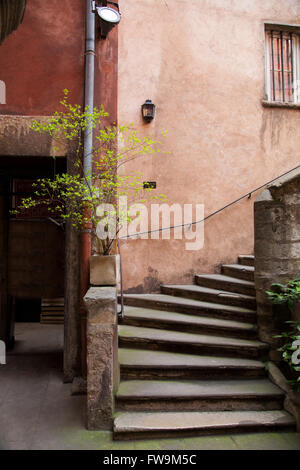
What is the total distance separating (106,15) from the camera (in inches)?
156

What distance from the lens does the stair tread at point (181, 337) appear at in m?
3.62

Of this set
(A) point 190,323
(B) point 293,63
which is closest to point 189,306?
(A) point 190,323

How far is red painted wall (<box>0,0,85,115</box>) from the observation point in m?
4.12

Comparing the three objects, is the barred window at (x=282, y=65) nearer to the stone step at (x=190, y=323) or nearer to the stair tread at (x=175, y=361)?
the stone step at (x=190, y=323)

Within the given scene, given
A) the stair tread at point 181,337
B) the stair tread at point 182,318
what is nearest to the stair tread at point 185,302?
the stair tread at point 182,318

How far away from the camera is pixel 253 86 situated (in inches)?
225

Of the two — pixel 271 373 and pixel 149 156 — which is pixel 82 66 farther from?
pixel 271 373

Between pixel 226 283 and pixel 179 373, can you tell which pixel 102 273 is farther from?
pixel 226 283

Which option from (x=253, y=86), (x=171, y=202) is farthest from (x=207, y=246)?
(x=253, y=86)

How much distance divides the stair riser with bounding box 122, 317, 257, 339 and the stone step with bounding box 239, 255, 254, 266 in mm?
1502

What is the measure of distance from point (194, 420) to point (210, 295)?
181cm

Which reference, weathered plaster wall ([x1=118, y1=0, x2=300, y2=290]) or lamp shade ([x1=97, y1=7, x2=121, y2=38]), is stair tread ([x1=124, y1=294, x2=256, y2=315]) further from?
lamp shade ([x1=97, y1=7, x2=121, y2=38])

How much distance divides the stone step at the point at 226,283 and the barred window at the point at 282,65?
336 cm

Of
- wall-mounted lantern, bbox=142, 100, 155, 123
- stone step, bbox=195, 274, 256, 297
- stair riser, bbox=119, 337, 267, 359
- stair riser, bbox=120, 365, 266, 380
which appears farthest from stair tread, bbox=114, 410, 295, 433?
wall-mounted lantern, bbox=142, 100, 155, 123
